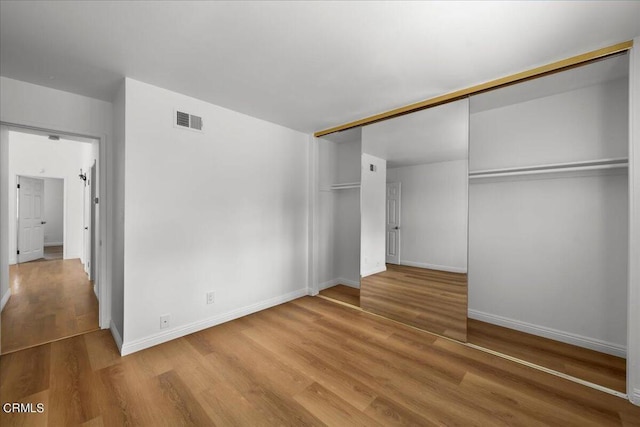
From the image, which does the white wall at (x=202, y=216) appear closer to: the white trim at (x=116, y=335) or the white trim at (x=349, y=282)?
the white trim at (x=116, y=335)

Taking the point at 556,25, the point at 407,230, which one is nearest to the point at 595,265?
the point at 407,230

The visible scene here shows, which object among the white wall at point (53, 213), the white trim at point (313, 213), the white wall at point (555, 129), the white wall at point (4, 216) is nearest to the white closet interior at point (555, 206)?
the white wall at point (555, 129)

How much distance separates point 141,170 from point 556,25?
3.42 meters

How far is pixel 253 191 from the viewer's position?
3.32m

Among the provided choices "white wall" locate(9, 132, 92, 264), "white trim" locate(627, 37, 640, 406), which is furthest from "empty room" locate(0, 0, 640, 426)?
"white wall" locate(9, 132, 92, 264)

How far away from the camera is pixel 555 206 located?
2572mm

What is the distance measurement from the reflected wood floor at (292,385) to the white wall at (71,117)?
0.86m

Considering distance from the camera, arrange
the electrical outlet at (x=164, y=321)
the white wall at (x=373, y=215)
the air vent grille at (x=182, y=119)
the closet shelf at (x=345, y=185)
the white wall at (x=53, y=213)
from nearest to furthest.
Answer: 1. the electrical outlet at (x=164, y=321)
2. the air vent grille at (x=182, y=119)
3. the white wall at (x=373, y=215)
4. the closet shelf at (x=345, y=185)
5. the white wall at (x=53, y=213)

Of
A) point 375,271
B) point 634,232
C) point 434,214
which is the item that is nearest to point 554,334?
point 634,232

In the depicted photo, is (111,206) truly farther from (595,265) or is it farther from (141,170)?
(595,265)

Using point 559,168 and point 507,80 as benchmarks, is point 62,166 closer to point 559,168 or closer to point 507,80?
point 507,80

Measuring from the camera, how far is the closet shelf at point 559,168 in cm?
210

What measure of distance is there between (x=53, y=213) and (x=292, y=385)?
10.8 m

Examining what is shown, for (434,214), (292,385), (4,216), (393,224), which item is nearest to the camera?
(292,385)
